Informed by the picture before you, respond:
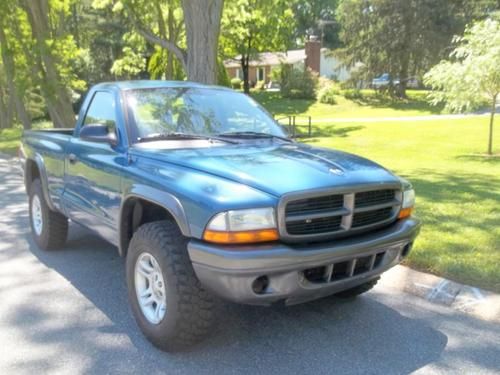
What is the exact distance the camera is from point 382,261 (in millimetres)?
3551

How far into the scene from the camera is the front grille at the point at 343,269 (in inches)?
125

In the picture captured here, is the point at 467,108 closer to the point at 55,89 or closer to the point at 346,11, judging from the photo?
the point at 55,89

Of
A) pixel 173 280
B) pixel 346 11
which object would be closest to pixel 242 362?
pixel 173 280

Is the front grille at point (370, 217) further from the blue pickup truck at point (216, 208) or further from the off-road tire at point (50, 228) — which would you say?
the off-road tire at point (50, 228)

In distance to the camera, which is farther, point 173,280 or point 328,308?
point 328,308

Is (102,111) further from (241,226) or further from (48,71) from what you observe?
(48,71)

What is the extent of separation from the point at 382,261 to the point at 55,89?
13599mm

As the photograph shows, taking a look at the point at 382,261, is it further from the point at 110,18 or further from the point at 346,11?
the point at 110,18

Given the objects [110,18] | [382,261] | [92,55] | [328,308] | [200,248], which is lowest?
[328,308]

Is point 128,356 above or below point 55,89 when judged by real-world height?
below

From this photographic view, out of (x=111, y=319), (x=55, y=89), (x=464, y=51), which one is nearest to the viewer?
(x=111, y=319)

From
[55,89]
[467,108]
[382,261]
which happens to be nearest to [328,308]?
[382,261]

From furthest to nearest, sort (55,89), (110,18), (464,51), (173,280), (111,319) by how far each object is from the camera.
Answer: (110,18)
(55,89)
(464,51)
(111,319)
(173,280)

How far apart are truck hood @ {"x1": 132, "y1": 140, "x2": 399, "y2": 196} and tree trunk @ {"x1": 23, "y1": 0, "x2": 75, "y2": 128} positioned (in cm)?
1231
